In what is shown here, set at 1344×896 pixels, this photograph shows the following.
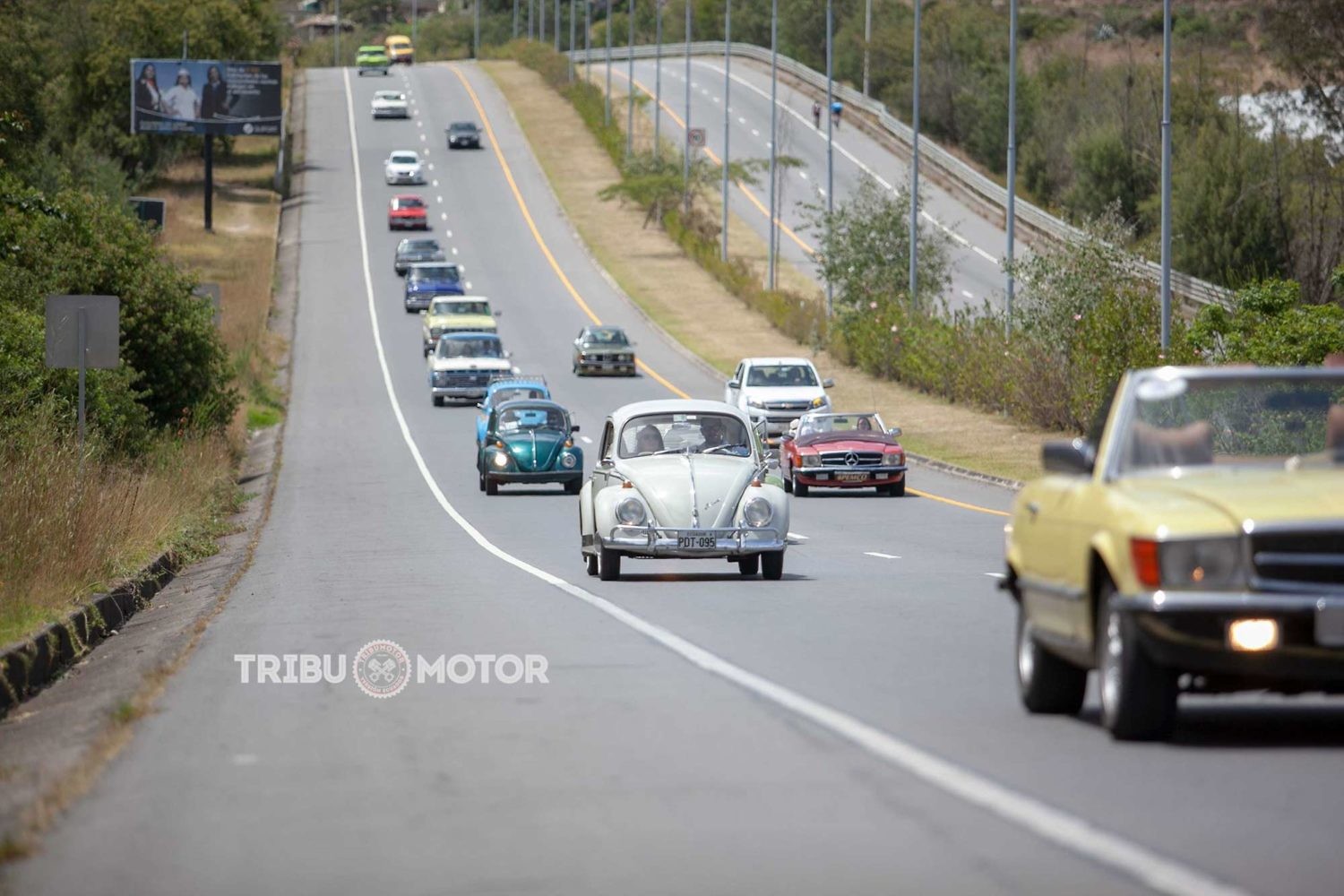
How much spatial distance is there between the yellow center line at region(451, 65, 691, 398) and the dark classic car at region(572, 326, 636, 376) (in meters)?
1.06

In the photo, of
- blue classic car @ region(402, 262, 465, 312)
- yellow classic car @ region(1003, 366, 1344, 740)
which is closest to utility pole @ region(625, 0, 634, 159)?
blue classic car @ region(402, 262, 465, 312)

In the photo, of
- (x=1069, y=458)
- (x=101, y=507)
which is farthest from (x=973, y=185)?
(x=1069, y=458)

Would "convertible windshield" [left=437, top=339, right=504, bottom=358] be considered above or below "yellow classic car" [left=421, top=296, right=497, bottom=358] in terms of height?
below

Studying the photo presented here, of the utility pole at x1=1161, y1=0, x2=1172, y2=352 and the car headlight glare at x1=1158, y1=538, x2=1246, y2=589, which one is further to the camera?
the utility pole at x1=1161, y1=0, x2=1172, y2=352

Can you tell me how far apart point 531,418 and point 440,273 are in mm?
40404

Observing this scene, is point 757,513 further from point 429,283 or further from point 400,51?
point 400,51

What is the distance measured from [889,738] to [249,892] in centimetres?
395

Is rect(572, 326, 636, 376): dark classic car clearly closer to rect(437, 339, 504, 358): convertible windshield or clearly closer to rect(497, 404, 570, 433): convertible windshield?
rect(437, 339, 504, 358): convertible windshield

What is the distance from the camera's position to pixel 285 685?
13.4m

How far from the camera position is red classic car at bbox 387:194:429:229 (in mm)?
96312

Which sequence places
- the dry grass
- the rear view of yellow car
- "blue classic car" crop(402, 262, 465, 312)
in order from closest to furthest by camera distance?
1. the dry grass
2. "blue classic car" crop(402, 262, 465, 312)
3. the rear view of yellow car

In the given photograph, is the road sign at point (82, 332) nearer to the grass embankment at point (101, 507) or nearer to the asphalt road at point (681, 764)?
the grass embankment at point (101, 507)

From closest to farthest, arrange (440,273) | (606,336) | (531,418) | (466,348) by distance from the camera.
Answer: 1. (531,418)
2. (466,348)
3. (606,336)
4. (440,273)

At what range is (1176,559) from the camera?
32.0ft
